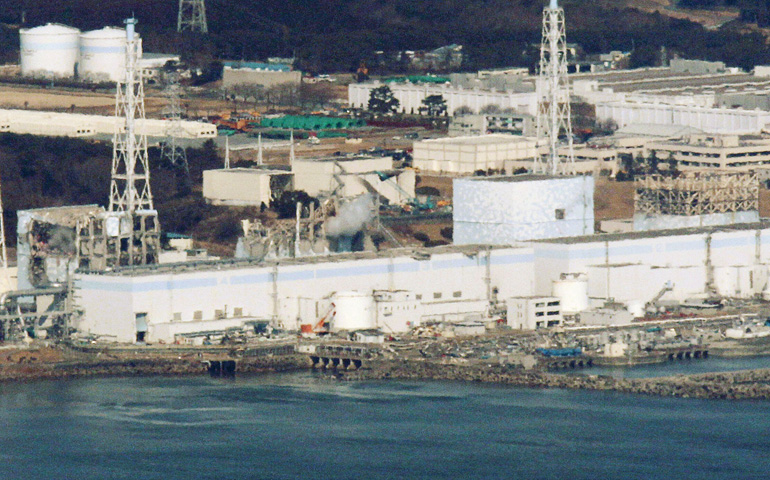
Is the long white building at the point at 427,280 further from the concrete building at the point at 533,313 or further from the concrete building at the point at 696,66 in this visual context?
the concrete building at the point at 696,66

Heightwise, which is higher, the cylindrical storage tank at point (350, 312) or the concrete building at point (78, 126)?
the concrete building at point (78, 126)

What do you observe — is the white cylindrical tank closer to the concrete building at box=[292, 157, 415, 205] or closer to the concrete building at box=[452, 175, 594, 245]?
the concrete building at box=[452, 175, 594, 245]

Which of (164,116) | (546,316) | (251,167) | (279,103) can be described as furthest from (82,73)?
(546,316)

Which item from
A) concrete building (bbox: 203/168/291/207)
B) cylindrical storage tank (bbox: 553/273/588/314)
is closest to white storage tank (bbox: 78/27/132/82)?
concrete building (bbox: 203/168/291/207)

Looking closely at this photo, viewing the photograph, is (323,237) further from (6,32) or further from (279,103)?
(6,32)

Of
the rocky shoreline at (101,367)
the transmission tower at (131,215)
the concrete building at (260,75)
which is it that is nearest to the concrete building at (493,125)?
the concrete building at (260,75)
